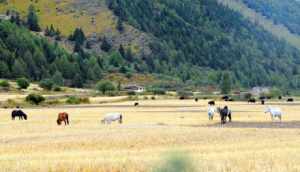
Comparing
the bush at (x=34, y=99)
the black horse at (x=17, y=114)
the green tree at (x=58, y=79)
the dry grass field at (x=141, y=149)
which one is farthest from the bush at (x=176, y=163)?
the green tree at (x=58, y=79)

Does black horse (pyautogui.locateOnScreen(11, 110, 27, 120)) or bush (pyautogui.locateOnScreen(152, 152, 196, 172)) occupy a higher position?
bush (pyautogui.locateOnScreen(152, 152, 196, 172))

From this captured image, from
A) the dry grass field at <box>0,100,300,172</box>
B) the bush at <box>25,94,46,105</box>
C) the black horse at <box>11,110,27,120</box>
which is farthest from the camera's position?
the bush at <box>25,94,46,105</box>

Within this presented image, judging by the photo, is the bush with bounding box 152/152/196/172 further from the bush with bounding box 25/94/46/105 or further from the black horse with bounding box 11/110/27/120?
the bush with bounding box 25/94/46/105

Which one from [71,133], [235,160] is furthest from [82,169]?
[71,133]


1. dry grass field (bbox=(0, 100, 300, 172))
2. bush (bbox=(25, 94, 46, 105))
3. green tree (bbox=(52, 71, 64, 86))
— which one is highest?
green tree (bbox=(52, 71, 64, 86))

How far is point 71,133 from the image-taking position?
45.1 m

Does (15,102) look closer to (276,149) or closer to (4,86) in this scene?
(4,86)

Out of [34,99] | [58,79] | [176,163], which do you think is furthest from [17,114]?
[58,79]

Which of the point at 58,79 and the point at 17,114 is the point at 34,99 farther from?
the point at 58,79

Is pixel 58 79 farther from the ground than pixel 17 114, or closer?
farther from the ground

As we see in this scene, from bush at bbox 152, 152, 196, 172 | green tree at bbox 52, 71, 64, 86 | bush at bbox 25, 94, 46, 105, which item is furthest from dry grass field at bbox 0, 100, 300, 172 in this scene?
green tree at bbox 52, 71, 64, 86

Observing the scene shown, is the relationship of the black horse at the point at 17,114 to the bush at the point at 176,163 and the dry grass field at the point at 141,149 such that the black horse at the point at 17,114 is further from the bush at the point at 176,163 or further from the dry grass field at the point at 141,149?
the bush at the point at 176,163

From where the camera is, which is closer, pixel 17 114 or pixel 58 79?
pixel 17 114

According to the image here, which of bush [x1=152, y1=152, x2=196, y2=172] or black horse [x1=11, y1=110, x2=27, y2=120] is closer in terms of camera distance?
bush [x1=152, y1=152, x2=196, y2=172]
